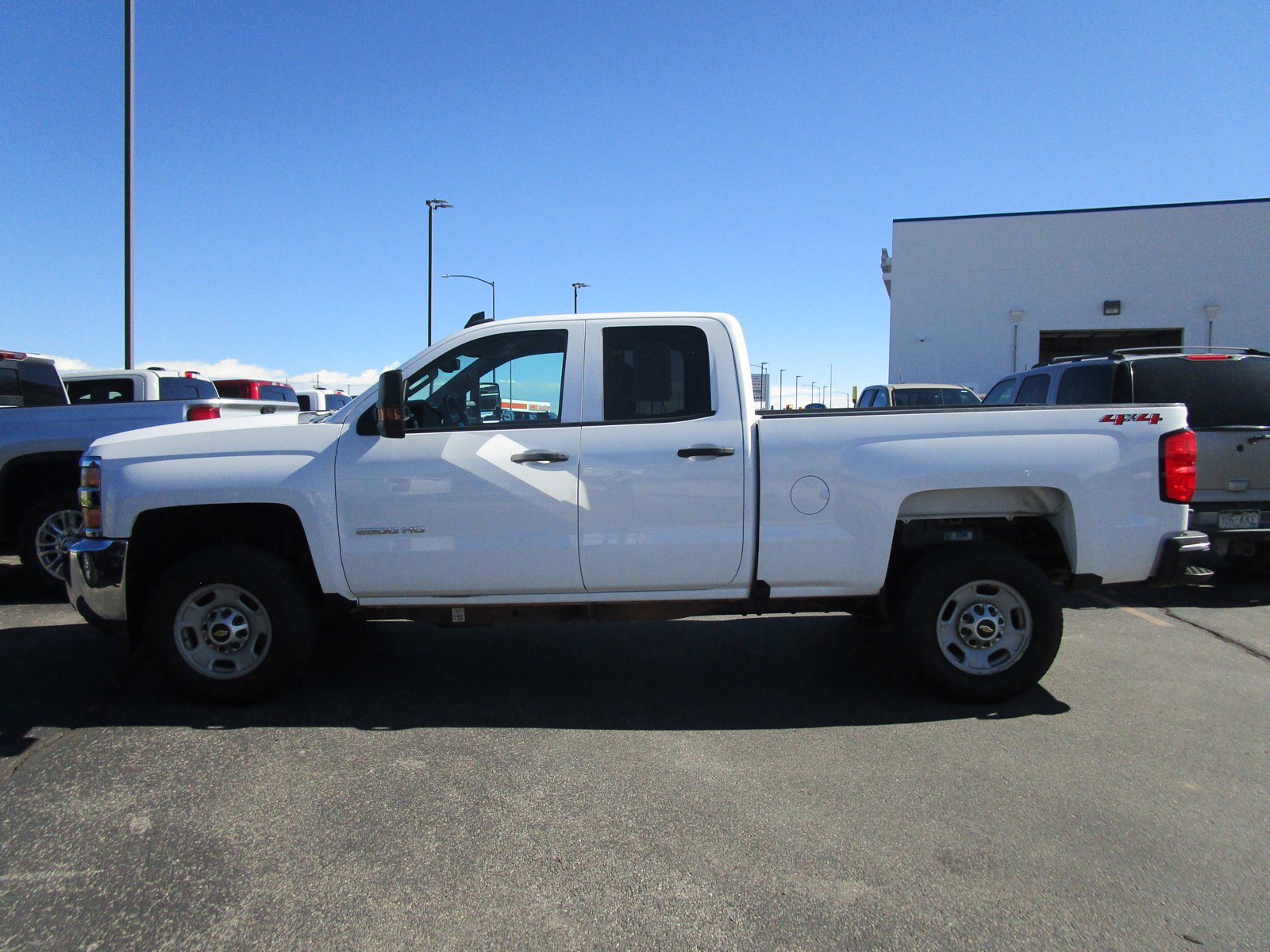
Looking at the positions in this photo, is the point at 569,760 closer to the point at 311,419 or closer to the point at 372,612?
the point at 372,612

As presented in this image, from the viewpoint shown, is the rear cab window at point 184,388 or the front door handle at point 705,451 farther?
the rear cab window at point 184,388

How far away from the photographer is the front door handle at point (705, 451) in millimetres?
4523

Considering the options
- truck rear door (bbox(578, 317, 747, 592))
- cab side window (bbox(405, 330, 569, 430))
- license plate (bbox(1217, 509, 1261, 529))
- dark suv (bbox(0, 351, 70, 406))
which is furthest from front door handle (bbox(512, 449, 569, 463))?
dark suv (bbox(0, 351, 70, 406))

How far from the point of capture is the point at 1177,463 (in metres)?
4.55

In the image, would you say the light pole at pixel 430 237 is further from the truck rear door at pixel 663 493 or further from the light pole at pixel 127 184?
the truck rear door at pixel 663 493

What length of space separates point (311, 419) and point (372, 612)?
121cm


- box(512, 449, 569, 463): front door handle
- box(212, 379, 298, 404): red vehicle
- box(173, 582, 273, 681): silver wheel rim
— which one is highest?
box(212, 379, 298, 404): red vehicle

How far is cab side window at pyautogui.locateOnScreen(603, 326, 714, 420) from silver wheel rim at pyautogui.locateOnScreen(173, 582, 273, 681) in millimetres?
2217

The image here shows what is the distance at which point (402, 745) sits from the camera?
13.9ft

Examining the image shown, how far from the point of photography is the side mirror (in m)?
4.39

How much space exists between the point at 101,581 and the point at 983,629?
4.74 m

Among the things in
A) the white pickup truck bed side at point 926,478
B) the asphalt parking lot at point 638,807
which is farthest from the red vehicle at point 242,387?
the white pickup truck bed side at point 926,478

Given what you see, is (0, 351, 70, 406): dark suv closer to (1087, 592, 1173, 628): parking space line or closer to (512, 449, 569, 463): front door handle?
(512, 449, 569, 463): front door handle

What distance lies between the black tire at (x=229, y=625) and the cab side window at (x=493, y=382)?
1182 millimetres
